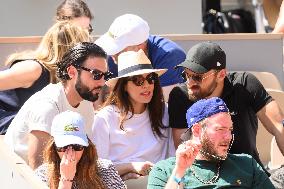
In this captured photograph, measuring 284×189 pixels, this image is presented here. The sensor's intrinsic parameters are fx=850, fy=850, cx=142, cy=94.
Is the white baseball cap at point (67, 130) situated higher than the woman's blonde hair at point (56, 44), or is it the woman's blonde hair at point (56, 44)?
the woman's blonde hair at point (56, 44)

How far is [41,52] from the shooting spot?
5602 mm

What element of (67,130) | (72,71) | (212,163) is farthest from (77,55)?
(212,163)

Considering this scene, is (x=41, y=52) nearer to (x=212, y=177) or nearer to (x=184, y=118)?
(x=184, y=118)

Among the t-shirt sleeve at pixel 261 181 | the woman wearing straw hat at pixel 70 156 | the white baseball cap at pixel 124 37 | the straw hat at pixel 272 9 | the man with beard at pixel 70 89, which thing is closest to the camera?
the woman wearing straw hat at pixel 70 156

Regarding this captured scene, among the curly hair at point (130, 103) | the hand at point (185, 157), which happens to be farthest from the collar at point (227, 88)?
the hand at point (185, 157)

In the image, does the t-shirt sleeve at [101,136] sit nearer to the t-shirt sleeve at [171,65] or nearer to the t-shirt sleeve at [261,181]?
the t-shirt sleeve at [171,65]

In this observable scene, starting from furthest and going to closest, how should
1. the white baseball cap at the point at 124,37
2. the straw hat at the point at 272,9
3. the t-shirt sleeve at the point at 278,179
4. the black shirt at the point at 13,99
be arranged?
the straw hat at the point at 272,9 < the white baseball cap at the point at 124,37 < the black shirt at the point at 13,99 < the t-shirt sleeve at the point at 278,179

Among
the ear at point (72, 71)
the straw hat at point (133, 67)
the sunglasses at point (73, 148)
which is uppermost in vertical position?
the ear at point (72, 71)

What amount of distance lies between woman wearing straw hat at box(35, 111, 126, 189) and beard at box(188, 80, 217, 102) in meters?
0.96

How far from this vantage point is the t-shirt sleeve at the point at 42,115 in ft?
16.2

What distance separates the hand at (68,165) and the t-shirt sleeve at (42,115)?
0.48 m

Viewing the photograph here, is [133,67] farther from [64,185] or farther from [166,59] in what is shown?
[64,185]

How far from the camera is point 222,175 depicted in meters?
4.71

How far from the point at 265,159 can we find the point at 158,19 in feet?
8.18
